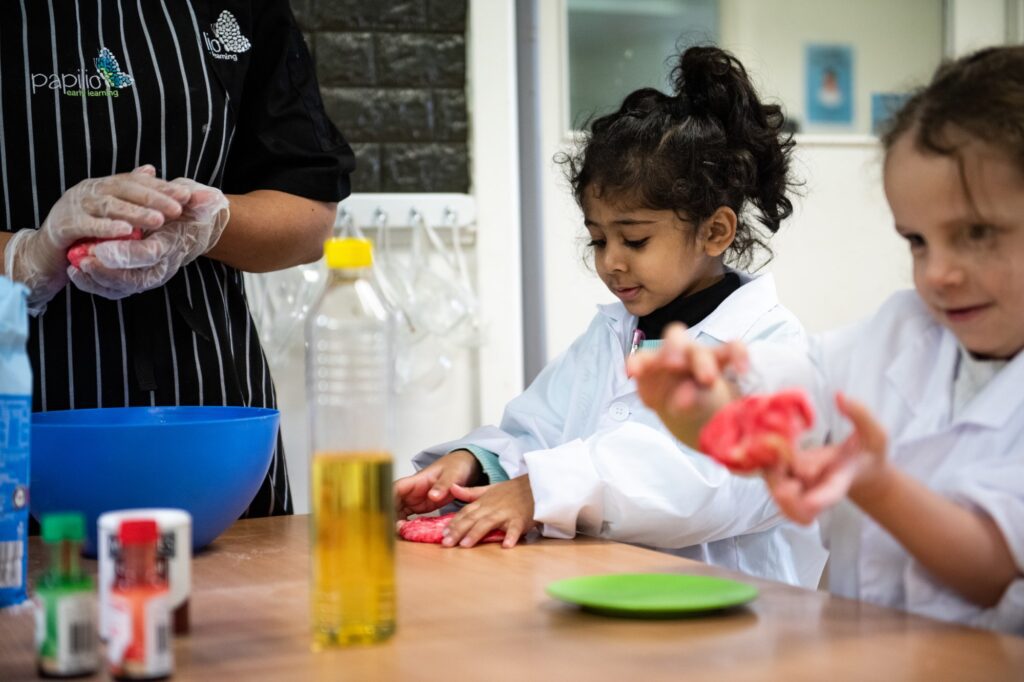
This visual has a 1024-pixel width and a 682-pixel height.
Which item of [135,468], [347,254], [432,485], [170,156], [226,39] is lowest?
[432,485]

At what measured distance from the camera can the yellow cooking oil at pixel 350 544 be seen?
77 cm

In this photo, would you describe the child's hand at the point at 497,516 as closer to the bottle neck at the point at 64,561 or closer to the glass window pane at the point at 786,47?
the bottle neck at the point at 64,561

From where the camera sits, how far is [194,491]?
112cm

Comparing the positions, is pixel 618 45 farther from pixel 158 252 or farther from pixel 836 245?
pixel 158 252

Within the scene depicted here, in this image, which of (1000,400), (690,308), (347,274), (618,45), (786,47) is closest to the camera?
(347,274)

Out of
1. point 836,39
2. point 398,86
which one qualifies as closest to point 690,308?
point 398,86

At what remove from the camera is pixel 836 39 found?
3.14 m

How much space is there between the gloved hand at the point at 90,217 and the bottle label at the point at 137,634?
2.26 feet

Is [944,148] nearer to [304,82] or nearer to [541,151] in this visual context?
[304,82]

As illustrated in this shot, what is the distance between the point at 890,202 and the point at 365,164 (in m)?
1.72

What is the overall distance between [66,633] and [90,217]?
701mm

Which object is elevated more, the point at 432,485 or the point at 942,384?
the point at 942,384

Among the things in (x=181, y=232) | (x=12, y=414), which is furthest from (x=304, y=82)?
(x=12, y=414)

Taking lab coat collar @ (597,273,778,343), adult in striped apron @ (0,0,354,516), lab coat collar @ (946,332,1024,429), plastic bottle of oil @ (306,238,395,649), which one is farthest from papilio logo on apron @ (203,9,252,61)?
lab coat collar @ (946,332,1024,429)
